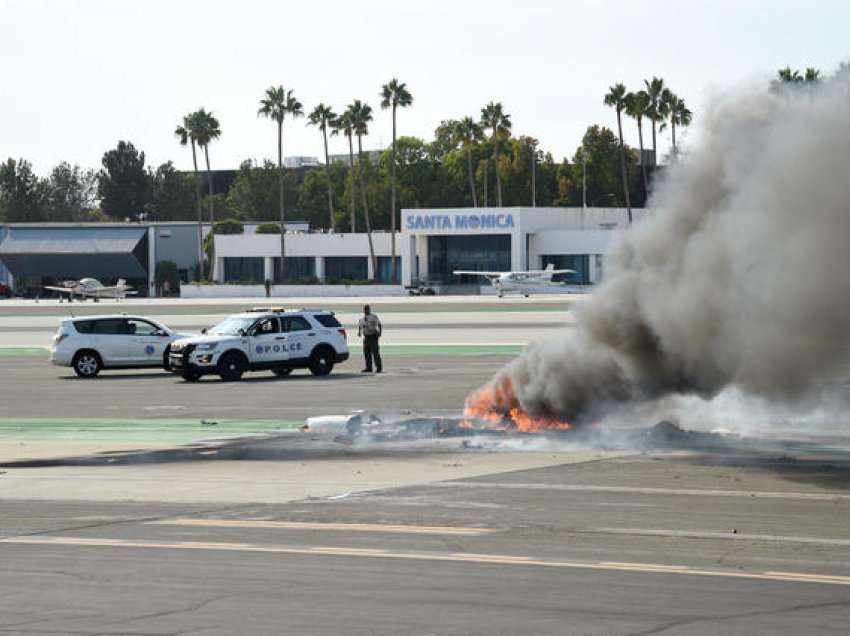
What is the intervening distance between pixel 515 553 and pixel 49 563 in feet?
12.7

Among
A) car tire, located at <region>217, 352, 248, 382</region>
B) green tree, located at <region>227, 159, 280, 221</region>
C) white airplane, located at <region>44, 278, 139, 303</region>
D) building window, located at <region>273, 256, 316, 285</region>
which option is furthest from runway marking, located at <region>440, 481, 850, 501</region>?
green tree, located at <region>227, 159, 280, 221</region>

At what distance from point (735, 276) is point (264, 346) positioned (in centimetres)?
1978

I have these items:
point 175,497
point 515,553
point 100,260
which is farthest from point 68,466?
point 100,260

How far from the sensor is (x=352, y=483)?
1750 cm

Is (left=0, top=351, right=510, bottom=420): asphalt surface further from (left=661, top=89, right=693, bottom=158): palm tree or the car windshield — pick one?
(left=661, top=89, right=693, bottom=158): palm tree

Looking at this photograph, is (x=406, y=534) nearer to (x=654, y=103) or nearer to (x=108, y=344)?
(x=108, y=344)

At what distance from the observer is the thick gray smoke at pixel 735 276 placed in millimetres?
17688

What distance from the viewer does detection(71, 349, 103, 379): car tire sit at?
131 ft

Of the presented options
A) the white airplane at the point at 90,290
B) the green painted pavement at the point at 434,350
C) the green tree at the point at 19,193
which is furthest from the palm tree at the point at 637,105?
the green tree at the point at 19,193

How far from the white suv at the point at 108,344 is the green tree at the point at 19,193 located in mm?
154253

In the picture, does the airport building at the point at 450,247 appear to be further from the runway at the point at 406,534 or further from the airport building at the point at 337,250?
the runway at the point at 406,534

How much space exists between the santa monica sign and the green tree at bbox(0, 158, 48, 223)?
84678mm

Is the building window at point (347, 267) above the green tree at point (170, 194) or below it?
below

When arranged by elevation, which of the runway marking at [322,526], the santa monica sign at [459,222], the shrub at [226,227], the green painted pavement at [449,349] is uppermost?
the shrub at [226,227]
